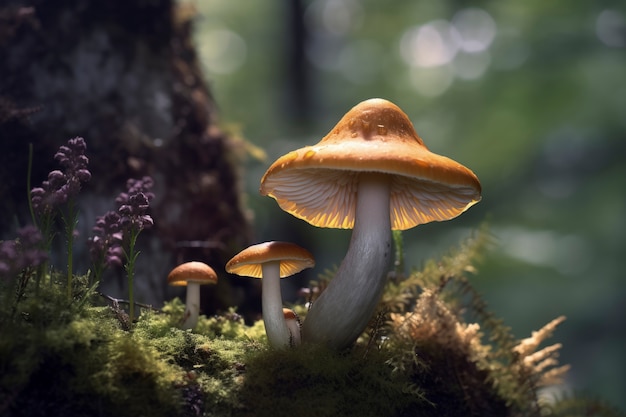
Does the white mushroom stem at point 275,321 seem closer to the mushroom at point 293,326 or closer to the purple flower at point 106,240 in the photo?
the mushroom at point 293,326

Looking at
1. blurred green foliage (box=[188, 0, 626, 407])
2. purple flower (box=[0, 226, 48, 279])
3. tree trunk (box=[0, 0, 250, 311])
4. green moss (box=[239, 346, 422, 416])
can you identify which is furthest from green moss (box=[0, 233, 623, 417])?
blurred green foliage (box=[188, 0, 626, 407])

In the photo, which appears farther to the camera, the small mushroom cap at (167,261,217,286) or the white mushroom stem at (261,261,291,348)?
the small mushroom cap at (167,261,217,286)

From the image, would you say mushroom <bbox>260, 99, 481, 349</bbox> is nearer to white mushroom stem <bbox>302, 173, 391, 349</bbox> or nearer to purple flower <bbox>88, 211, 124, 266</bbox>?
white mushroom stem <bbox>302, 173, 391, 349</bbox>

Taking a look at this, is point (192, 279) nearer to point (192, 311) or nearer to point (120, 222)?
point (192, 311)

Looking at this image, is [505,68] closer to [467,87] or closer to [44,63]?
[467,87]

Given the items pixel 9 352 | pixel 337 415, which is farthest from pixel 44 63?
pixel 337 415

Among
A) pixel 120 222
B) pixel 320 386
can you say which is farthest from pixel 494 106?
pixel 120 222
